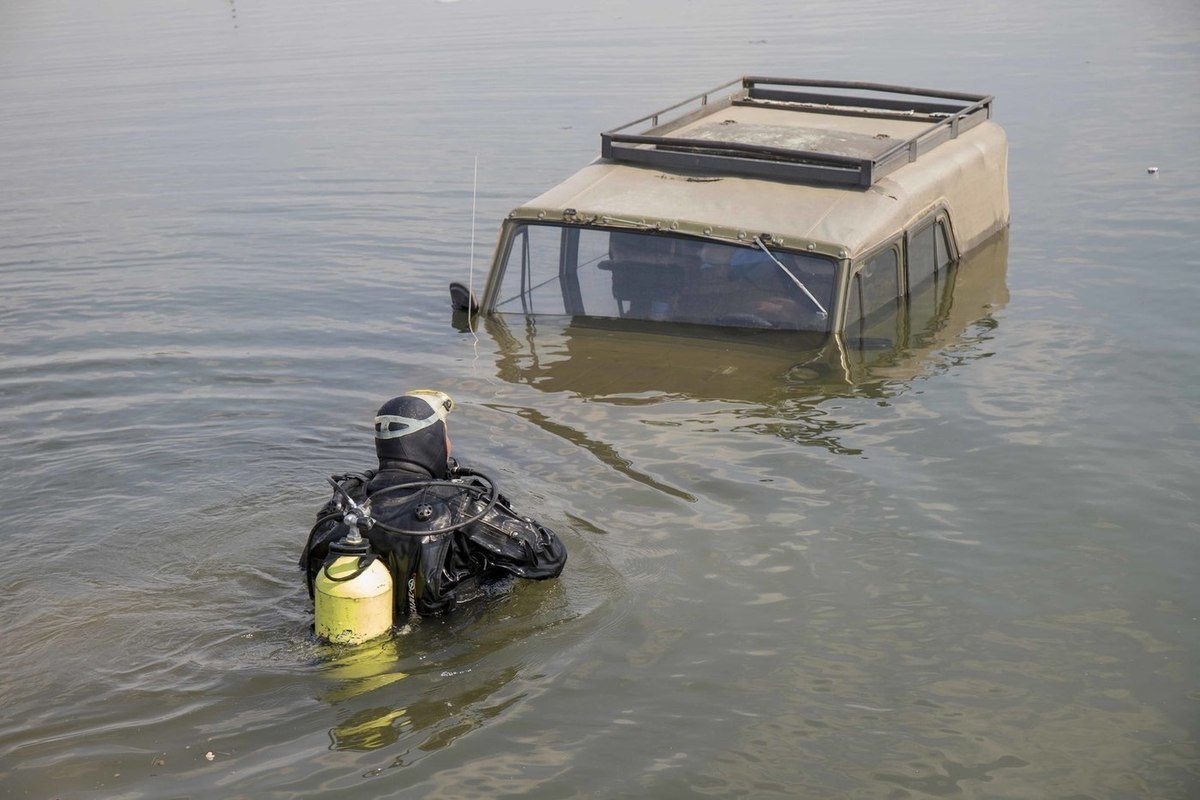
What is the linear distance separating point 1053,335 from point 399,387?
4645 mm

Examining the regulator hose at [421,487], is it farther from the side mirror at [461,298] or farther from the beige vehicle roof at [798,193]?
the side mirror at [461,298]

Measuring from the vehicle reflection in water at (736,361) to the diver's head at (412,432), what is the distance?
243 cm

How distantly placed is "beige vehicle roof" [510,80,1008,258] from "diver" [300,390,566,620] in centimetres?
368

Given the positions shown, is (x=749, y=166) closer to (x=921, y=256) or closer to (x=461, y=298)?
(x=921, y=256)

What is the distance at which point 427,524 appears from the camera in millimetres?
5449

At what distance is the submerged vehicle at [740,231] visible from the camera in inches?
352

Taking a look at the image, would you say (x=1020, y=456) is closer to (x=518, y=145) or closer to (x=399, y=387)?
(x=399, y=387)

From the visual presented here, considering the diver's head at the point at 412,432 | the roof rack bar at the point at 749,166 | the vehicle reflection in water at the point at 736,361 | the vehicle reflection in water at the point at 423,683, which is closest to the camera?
the vehicle reflection in water at the point at 423,683

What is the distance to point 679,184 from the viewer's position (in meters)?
9.61

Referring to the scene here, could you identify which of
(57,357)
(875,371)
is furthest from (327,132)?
(875,371)

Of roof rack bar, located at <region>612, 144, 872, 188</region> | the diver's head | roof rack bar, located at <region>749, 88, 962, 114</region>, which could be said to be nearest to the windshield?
roof rack bar, located at <region>612, 144, 872, 188</region>

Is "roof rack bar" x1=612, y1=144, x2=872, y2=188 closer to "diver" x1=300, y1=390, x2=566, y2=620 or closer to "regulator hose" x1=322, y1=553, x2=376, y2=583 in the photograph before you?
"diver" x1=300, y1=390, x2=566, y2=620

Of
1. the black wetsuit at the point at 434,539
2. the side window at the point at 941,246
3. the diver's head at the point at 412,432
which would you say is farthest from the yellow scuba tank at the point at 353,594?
the side window at the point at 941,246

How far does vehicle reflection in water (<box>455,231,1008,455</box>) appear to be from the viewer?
8.69 m
